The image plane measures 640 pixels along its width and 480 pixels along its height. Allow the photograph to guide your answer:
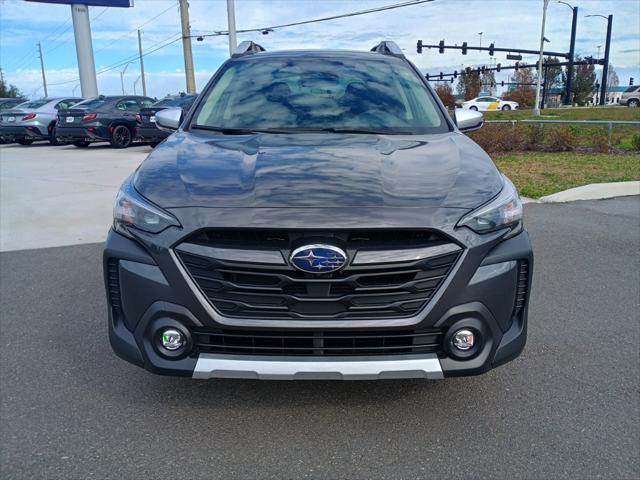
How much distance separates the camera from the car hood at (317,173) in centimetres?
252

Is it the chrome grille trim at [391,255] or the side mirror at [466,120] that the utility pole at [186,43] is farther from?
the chrome grille trim at [391,255]

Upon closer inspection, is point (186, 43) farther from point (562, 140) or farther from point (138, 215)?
point (138, 215)

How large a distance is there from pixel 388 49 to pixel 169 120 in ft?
6.46

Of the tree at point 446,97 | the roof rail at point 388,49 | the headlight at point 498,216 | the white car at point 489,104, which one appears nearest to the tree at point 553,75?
the tree at point 446,97

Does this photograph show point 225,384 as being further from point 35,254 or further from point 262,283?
point 35,254

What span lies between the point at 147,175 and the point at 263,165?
0.58m

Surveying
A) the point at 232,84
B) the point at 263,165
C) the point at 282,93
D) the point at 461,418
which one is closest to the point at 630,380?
the point at 461,418

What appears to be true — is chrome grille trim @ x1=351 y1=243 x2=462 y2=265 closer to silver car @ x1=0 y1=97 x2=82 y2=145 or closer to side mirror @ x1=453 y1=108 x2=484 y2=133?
side mirror @ x1=453 y1=108 x2=484 y2=133

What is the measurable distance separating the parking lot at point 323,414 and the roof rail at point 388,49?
2.29m

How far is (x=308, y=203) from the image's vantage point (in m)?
2.47

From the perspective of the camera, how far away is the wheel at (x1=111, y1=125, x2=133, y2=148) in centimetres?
1791

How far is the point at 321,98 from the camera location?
3867mm

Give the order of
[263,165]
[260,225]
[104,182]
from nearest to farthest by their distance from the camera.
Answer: [260,225]
[263,165]
[104,182]

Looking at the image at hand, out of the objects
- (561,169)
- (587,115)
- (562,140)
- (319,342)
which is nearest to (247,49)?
(319,342)
